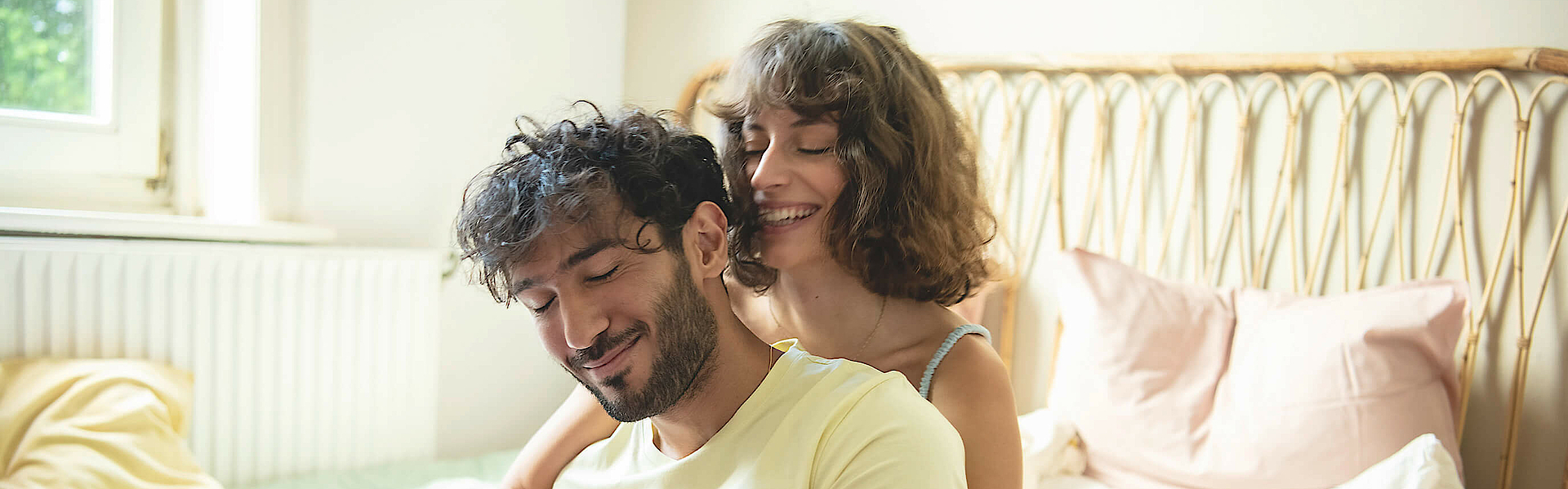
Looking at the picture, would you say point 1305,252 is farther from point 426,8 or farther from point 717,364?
point 426,8

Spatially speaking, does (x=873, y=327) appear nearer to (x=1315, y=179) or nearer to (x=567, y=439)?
(x=567, y=439)

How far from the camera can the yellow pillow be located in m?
1.44

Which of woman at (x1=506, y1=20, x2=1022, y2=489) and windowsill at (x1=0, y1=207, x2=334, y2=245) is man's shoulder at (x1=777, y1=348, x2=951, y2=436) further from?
windowsill at (x1=0, y1=207, x2=334, y2=245)

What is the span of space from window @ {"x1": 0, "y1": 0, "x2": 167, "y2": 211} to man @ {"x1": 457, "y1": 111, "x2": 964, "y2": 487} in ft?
4.73

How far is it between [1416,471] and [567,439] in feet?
3.60

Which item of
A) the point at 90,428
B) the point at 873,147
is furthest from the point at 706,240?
the point at 90,428

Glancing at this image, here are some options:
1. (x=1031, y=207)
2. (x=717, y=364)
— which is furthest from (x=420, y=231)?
(x=717, y=364)

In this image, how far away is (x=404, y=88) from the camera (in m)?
2.18

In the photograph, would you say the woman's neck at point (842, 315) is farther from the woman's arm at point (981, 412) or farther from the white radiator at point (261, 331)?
the white radiator at point (261, 331)

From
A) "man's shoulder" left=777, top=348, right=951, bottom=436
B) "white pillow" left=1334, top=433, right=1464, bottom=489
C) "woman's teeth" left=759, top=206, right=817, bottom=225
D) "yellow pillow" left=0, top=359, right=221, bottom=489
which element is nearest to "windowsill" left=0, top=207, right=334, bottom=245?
"yellow pillow" left=0, top=359, right=221, bottom=489

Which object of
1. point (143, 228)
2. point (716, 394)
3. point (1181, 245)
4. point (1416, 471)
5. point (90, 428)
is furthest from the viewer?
point (1181, 245)

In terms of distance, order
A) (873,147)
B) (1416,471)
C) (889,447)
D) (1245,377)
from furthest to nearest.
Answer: (1245,377) < (1416,471) < (873,147) < (889,447)

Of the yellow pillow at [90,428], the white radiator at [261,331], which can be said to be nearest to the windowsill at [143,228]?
the white radiator at [261,331]

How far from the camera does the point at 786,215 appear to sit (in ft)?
3.38
